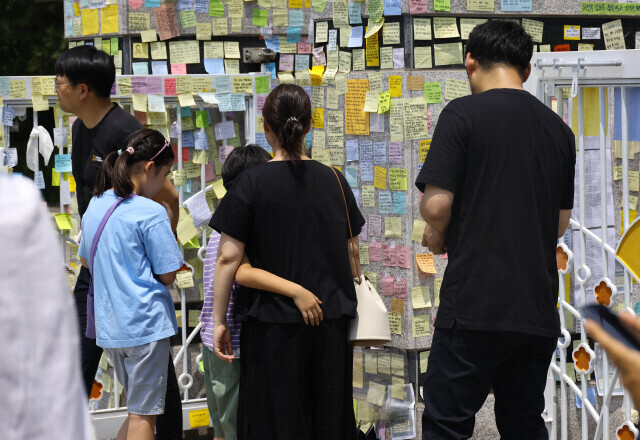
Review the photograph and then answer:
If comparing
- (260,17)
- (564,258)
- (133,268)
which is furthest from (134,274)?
(260,17)

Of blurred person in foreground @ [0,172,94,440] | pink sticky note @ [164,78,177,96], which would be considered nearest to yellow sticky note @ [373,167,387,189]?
pink sticky note @ [164,78,177,96]

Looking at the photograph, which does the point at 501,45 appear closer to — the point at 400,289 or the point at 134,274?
the point at 134,274

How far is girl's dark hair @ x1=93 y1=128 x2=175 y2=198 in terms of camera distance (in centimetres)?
363

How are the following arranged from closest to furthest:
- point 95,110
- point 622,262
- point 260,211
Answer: point 260,211 < point 622,262 < point 95,110

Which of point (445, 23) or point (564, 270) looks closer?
point (564, 270)


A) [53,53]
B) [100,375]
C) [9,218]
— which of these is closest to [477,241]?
[9,218]

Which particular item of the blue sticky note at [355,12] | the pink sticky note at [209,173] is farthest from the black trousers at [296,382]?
the blue sticky note at [355,12]

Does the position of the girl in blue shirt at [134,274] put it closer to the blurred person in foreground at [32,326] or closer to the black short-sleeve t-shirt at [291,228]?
the black short-sleeve t-shirt at [291,228]

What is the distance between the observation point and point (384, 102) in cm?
479

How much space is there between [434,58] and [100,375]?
8.78ft

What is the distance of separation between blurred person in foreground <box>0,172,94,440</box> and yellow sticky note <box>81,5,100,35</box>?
512cm

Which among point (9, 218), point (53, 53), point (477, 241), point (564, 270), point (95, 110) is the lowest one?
point (564, 270)

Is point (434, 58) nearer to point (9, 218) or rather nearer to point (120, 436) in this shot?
point (120, 436)

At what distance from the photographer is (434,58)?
474 centimetres
